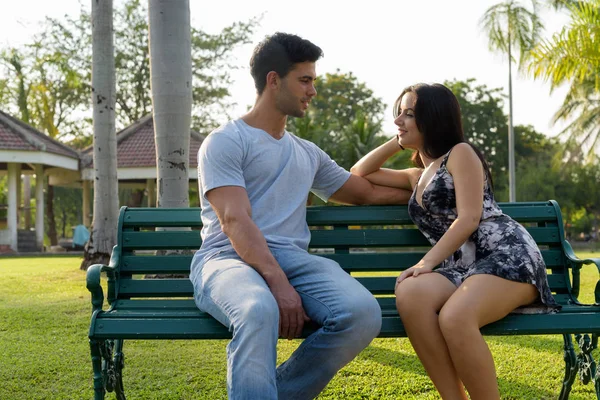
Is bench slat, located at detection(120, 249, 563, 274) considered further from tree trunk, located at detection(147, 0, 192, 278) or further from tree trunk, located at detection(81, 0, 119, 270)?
tree trunk, located at detection(81, 0, 119, 270)

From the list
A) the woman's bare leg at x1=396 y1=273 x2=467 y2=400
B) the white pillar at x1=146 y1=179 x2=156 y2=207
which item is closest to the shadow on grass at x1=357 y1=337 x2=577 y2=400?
the woman's bare leg at x1=396 y1=273 x2=467 y2=400

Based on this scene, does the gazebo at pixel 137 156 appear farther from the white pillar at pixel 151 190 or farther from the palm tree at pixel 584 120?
the palm tree at pixel 584 120

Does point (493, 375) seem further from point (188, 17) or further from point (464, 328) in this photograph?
point (188, 17)

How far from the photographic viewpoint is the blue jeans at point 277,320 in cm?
254

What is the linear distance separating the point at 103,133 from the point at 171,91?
170 inches

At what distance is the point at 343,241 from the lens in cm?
379

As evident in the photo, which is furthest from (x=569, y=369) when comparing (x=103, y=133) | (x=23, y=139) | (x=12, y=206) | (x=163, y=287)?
(x=12, y=206)

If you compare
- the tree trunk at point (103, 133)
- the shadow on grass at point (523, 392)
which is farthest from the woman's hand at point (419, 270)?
the tree trunk at point (103, 133)

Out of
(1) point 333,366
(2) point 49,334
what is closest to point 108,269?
(1) point 333,366

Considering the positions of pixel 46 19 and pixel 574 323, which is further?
pixel 46 19

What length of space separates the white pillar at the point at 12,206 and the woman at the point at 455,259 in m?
21.4

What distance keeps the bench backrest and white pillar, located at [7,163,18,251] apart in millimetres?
20615

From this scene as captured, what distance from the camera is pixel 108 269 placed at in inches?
136

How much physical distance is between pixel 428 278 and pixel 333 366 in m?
0.56
